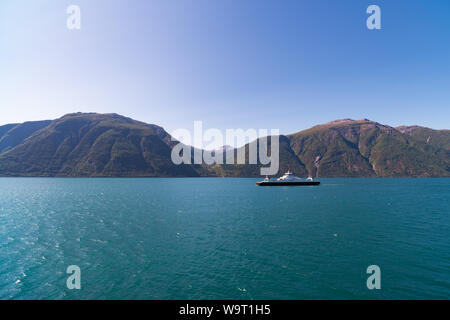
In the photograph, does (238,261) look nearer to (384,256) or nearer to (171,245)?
(171,245)

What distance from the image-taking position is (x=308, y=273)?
949 inches
